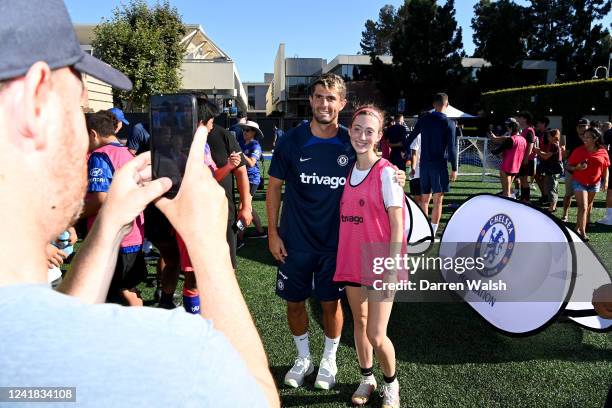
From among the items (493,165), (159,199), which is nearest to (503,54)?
(493,165)

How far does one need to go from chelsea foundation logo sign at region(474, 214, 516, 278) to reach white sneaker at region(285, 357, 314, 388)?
6.39 feet

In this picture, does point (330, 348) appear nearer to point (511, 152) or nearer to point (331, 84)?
point (331, 84)

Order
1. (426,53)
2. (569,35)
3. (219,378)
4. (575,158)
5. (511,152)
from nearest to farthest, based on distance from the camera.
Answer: (219,378)
(575,158)
(511,152)
(426,53)
(569,35)

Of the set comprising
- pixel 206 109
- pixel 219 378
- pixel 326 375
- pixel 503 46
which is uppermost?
pixel 503 46

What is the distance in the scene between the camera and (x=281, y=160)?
3455 millimetres

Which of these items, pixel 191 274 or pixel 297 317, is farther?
pixel 191 274

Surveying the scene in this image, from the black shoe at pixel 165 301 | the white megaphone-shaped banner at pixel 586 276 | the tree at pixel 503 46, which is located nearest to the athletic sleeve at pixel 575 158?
the white megaphone-shaped banner at pixel 586 276

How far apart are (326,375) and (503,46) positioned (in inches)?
1757

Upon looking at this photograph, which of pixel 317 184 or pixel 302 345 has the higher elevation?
pixel 317 184

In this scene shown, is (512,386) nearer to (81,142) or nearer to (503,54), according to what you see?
(81,142)

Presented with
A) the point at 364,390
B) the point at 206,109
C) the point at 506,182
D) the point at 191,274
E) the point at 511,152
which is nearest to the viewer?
the point at 364,390

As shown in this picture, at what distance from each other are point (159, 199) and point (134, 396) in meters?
0.54

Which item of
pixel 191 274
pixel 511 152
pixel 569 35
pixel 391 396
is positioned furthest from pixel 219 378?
pixel 569 35

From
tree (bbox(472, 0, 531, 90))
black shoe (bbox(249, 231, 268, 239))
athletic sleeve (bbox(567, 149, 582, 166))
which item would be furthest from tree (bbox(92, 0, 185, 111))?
tree (bbox(472, 0, 531, 90))
